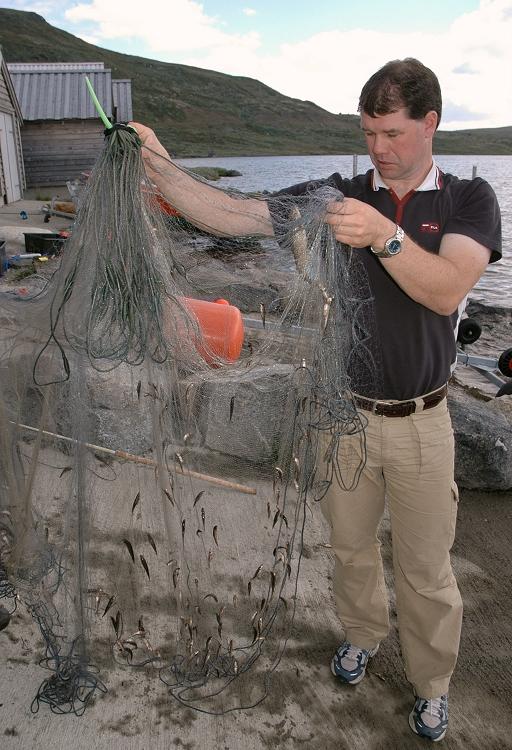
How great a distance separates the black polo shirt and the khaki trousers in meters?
0.18

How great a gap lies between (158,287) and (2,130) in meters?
20.5

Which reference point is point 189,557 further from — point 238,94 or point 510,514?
point 238,94

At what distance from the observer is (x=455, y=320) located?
2.54m

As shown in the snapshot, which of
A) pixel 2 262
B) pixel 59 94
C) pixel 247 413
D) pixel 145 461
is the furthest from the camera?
pixel 59 94

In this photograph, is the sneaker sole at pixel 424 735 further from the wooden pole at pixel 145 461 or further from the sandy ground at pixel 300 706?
the wooden pole at pixel 145 461

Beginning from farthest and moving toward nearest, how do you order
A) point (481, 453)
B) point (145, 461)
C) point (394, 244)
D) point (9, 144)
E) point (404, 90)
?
point (9, 144) < point (481, 453) < point (145, 461) < point (404, 90) < point (394, 244)

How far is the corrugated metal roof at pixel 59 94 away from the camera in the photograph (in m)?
23.2

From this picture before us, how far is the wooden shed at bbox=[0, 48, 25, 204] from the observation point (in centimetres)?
1912

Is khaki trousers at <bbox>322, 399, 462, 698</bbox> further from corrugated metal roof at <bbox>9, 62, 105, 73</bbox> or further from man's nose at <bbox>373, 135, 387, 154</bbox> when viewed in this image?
corrugated metal roof at <bbox>9, 62, 105, 73</bbox>

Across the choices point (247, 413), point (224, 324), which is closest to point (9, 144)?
point (224, 324)

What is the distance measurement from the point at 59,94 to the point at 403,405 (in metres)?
26.5

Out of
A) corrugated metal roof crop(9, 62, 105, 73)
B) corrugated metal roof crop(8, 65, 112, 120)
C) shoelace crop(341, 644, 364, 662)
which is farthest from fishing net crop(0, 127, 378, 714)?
corrugated metal roof crop(9, 62, 105, 73)

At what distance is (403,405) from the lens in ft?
8.28

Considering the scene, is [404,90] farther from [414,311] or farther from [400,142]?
[414,311]
